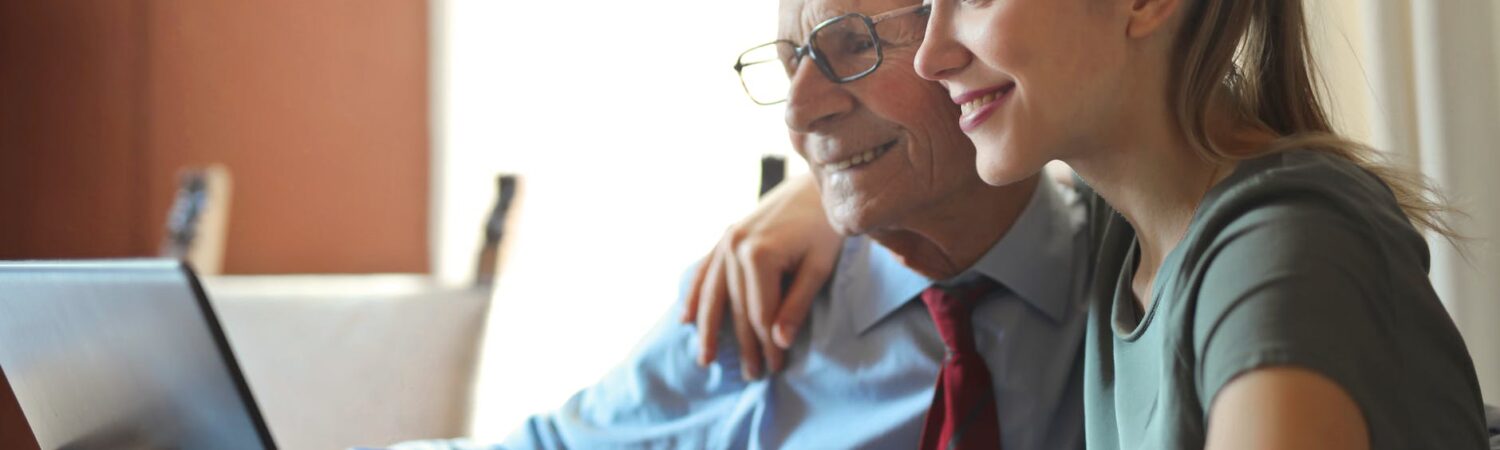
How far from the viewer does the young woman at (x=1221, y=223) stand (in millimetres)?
663

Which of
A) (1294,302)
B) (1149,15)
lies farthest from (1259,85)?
(1294,302)

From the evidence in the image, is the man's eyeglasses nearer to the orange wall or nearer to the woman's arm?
the woman's arm

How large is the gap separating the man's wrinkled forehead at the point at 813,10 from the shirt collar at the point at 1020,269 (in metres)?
0.27

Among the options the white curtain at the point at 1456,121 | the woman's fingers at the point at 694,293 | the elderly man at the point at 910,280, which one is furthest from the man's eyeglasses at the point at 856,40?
the white curtain at the point at 1456,121

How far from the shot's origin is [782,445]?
1457 millimetres

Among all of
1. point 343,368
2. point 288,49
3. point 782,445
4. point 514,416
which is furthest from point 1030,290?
point 288,49

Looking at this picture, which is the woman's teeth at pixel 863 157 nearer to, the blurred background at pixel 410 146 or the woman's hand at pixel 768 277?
the woman's hand at pixel 768 277

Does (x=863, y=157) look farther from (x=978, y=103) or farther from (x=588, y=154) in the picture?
(x=588, y=154)

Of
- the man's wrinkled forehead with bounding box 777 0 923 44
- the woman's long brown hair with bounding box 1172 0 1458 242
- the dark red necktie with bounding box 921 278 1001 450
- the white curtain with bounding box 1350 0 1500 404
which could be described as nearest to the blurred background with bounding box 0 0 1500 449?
the man's wrinkled forehead with bounding box 777 0 923 44

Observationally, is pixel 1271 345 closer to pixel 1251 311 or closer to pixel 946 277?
pixel 1251 311

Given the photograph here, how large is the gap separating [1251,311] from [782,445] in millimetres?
842

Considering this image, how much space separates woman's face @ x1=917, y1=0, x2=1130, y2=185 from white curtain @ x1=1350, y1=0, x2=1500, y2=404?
0.60 metres

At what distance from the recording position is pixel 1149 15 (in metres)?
0.83

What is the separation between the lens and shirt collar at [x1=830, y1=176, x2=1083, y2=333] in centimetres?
133
